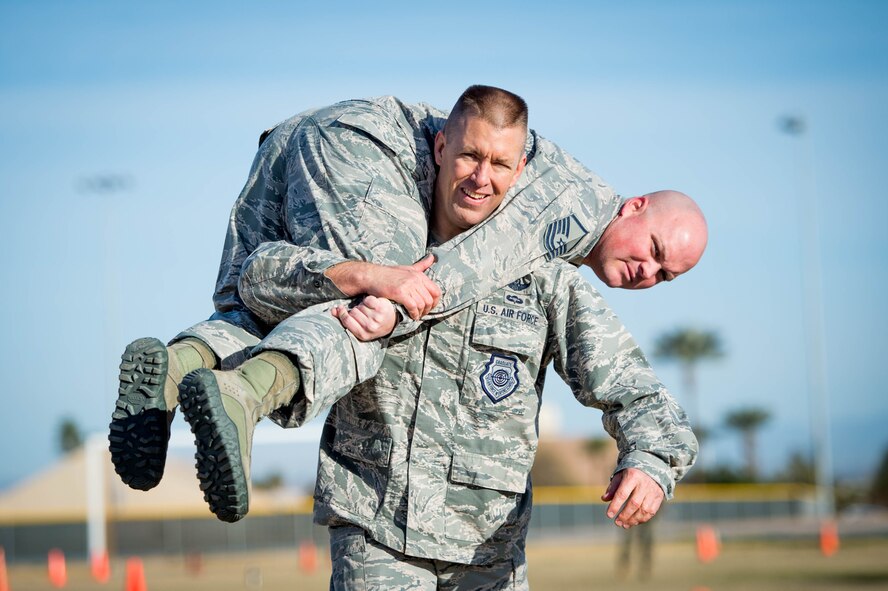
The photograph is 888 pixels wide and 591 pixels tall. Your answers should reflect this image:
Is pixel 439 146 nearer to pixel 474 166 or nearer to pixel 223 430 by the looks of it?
pixel 474 166

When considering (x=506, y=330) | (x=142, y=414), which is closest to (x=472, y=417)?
(x=506, y=330)

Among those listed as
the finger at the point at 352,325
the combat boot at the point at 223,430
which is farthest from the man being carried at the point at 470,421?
the combat boot at the point at 223,430

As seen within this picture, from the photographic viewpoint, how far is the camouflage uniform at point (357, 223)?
4375 millimetres

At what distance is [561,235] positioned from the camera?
4852 millimetres

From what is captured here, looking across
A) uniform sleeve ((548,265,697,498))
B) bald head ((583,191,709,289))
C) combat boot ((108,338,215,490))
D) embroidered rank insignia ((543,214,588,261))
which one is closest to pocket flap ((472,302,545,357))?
uniform sleeve ((548,265,697,498))

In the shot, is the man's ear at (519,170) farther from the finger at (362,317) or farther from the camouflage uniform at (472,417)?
the finger at (362,317)

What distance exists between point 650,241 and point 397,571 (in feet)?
5.31

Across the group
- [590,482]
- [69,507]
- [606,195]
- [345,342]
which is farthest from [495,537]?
[590,482]

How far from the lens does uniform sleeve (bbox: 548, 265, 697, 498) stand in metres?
4.56

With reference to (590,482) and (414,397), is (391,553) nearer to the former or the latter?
(414,397)

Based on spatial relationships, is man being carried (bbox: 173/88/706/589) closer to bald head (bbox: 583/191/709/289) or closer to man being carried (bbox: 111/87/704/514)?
man being carried (bbox: 111/87/704/514)

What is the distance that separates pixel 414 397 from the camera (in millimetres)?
4684

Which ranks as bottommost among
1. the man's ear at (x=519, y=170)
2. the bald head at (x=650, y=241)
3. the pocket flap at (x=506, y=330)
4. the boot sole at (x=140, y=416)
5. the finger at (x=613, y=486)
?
the finger at (x=613, y=486)

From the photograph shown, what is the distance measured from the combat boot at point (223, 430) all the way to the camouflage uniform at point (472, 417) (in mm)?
892
